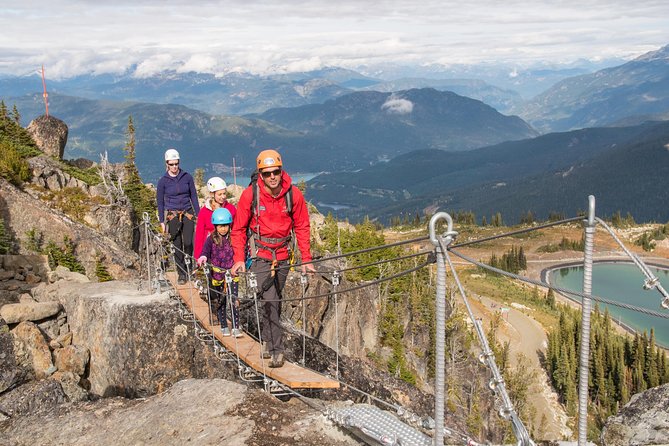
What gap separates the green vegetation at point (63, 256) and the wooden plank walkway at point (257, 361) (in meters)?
8.09

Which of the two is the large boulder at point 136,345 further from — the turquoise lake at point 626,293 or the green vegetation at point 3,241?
the turquoise lake at point 626,293

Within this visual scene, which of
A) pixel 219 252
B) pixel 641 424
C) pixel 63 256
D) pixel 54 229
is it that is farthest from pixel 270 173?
pixel 54 229

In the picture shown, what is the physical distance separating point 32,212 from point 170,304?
11.2 m

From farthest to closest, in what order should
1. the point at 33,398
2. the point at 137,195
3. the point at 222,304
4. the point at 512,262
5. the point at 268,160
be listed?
1. the point at 512,262
2. the point at 137,195
3. the point at 222,304
4. the point at 33,398
5. the point at 268,160

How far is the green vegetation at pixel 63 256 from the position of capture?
20.7 metres

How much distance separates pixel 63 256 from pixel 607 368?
366ft

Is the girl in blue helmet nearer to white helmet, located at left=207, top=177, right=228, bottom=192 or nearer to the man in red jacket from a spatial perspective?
white helmet, located at left=207, top=177, right=228, bottom=192

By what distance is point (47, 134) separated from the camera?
42188mm

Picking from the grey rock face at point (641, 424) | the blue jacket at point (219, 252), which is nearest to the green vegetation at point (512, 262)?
the blue jacket at point (219, 252)

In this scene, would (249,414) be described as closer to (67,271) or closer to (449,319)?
(67,271)

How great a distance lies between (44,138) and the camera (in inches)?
1656

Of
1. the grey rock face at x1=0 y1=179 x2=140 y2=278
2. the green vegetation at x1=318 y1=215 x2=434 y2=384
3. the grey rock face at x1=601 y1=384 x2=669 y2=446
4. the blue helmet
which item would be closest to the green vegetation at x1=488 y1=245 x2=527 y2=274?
the green vegetation at x1=318 y1=215 x2=434 y2=384

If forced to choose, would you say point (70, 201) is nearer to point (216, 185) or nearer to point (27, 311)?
point (27, 311)

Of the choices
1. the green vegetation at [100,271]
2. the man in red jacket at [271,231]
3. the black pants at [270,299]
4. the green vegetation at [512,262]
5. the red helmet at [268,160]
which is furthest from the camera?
the green vegetation at [512,262]
